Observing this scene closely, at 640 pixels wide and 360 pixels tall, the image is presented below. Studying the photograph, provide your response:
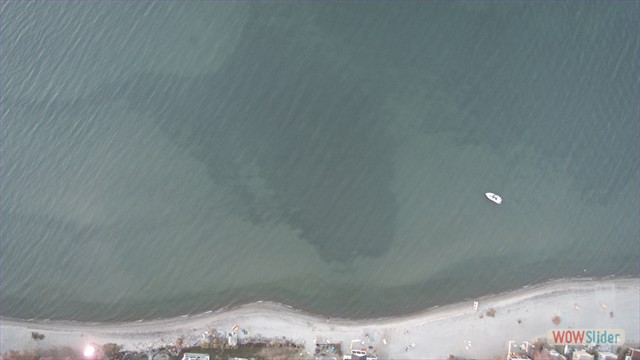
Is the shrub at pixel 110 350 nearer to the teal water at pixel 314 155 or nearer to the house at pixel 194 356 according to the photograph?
the teal water at pixel 314 155

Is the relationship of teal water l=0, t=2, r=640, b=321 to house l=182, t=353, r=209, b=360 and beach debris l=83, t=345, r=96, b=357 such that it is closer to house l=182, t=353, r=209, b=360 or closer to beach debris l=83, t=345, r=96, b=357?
beach debris l=83, t=345, r=96, b=357

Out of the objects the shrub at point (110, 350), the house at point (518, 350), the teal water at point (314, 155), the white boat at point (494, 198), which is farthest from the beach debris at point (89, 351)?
the white boat at point (494, 198)

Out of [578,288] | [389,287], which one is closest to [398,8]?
[389,287]

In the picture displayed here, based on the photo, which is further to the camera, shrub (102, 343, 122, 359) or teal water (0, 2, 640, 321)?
teal water (0, 2, 640, 321)

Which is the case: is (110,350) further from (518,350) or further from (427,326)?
(518,350)

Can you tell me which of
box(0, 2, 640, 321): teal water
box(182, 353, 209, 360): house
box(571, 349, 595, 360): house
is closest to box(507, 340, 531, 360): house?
box(571, 349, 595, 360): house
